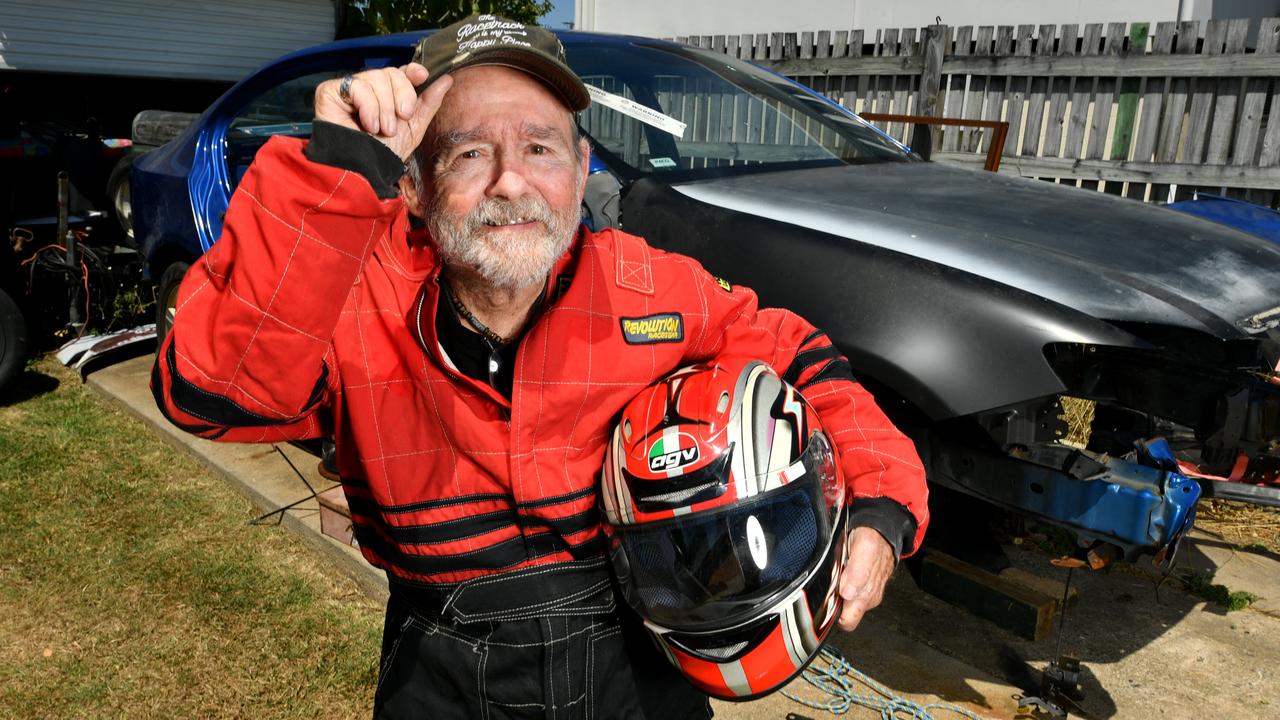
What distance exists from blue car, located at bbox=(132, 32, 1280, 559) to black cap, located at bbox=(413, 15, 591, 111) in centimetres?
116

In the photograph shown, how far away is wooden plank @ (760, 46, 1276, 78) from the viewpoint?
6758 mm

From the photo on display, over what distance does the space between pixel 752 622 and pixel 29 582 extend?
10.5 ft

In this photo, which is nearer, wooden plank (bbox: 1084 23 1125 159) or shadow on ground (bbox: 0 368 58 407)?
shadow on ground (bbox: 0 368 58 407)

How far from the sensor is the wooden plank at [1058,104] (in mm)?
7523

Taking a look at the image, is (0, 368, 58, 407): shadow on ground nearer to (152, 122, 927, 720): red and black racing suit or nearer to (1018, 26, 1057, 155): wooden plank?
(152, 122, 927, 720): red and black racing suit

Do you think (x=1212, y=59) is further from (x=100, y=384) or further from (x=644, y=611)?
(x=100, y=384)

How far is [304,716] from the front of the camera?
295 cm

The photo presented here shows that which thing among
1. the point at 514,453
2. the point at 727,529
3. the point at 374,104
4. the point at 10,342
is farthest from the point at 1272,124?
the point at 10,342

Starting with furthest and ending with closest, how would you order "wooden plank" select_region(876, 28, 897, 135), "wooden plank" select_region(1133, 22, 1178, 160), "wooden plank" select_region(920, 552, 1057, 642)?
"wooden plank" select_region(876, 28, 897, 135) < "wooden plank" select_region(1133, 22, 1178, 160) < "wooden plank" select_region(920, 552, 1057, 642)

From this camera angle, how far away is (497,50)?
66.2 inches

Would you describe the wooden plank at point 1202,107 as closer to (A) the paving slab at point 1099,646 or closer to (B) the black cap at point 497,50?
(A) the paving slab at point 1099,646

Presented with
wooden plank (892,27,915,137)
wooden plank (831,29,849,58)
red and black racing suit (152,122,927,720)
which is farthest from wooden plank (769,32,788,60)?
red and black racing suit (152,122,927,720)

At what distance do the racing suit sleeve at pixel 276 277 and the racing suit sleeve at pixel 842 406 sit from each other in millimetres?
731

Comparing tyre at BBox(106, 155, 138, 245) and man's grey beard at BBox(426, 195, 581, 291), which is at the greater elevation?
man's grey beard at BBox(426, 195, 581, 291)
